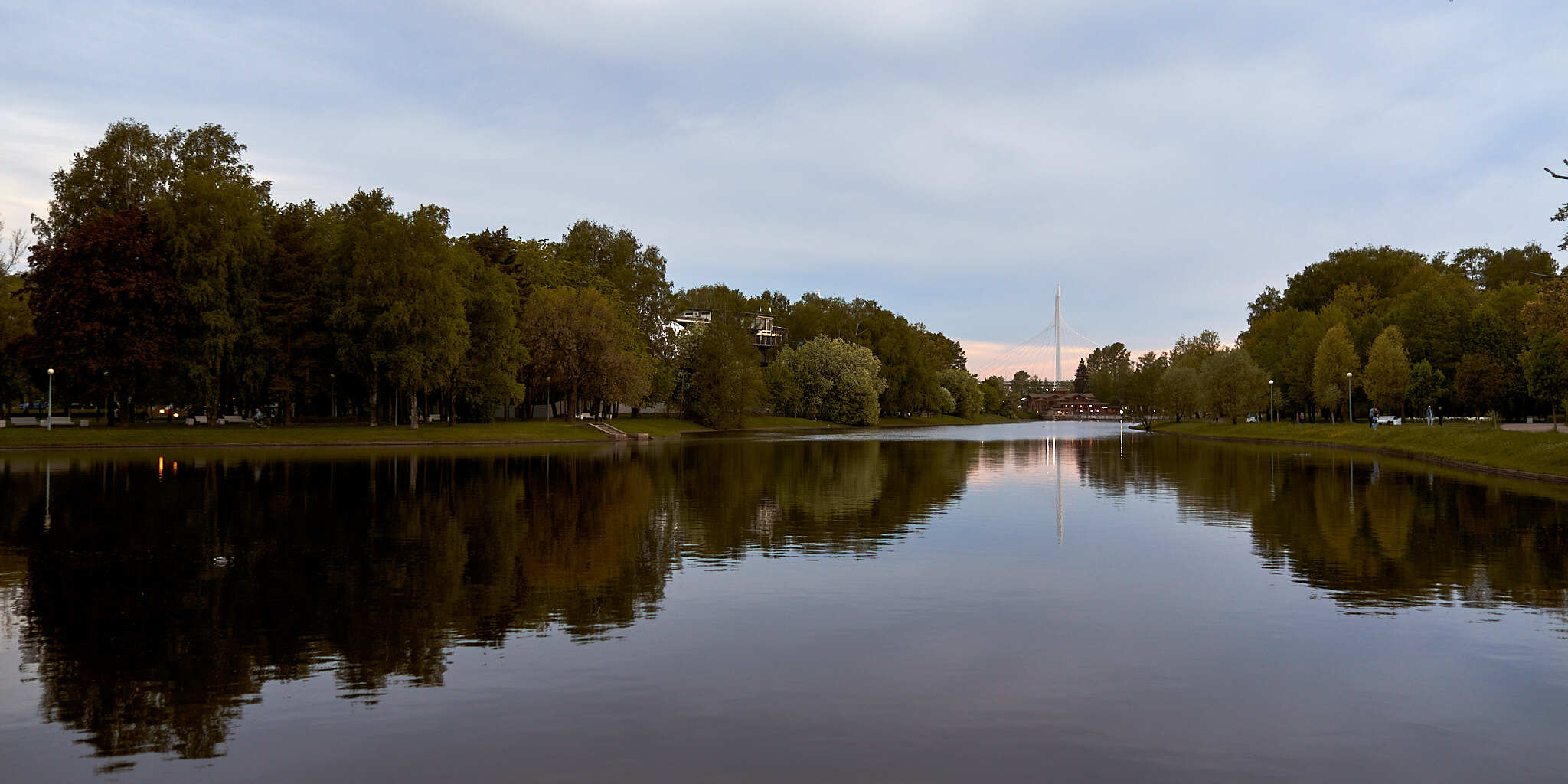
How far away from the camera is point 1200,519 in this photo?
24.8 meters

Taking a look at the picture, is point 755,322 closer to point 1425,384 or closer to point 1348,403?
point 1348,403

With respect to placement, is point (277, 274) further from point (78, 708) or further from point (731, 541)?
point (78, 708)

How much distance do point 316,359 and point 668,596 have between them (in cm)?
6546

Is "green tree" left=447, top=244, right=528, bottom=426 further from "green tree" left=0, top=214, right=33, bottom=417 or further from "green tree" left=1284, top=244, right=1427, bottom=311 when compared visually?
"green tree" left=1284, top=244, right=1427, bottom=311

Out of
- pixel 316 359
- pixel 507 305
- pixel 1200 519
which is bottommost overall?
pixel 1200 519

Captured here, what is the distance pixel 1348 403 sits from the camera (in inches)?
3506

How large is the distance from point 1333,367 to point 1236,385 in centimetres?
1159

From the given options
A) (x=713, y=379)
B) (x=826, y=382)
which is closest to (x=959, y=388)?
(x=826, y=382)

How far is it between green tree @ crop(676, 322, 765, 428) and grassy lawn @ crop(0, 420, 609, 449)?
28.4 m

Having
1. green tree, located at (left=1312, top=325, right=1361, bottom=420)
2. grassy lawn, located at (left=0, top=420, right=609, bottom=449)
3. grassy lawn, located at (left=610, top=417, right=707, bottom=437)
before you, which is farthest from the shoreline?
grassy lawn, located at (left=0, top=420, right=609, bottom=449)

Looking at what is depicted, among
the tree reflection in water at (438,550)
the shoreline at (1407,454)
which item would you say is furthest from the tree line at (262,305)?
the shoreline at (1407,454)

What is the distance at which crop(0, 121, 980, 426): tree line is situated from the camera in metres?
60.0

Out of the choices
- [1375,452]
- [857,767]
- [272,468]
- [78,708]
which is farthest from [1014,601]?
[1375,452]

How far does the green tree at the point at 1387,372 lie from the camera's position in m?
82.1
